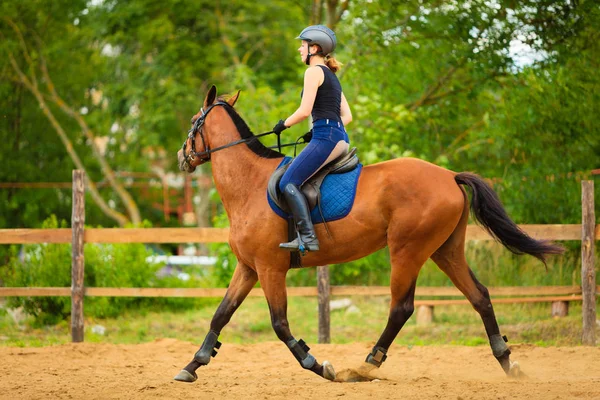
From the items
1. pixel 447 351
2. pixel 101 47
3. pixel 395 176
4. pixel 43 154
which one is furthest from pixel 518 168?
pixel 101 47

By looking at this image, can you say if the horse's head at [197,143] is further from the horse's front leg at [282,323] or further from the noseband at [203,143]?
the horse's front leg at [282,323]

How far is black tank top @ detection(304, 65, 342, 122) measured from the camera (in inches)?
244

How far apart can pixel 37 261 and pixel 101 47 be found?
1239 cm

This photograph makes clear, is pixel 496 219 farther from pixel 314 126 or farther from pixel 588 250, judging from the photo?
pixel 588 250

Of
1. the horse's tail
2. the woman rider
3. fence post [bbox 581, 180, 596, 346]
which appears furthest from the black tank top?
fence post [bbox 581, 180, 596, 346]

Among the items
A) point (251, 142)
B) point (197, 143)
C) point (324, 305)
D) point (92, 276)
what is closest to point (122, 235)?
point (92, 276)

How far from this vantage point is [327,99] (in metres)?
6.22

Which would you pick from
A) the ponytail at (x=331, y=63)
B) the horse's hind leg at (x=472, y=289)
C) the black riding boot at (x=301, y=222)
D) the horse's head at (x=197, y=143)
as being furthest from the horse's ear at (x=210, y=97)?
the horse's hind leg at (x=472, y=289)

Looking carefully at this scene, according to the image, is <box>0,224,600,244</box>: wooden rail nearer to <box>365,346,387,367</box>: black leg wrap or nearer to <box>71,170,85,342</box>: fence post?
<box>71,170,85,342</box>: fence post

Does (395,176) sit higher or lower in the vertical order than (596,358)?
higher

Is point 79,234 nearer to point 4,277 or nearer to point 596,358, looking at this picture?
point 4,277

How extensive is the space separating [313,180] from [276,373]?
1.96m

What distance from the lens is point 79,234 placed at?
9.20 m

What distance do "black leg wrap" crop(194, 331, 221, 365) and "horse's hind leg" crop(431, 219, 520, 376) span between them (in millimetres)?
1976
